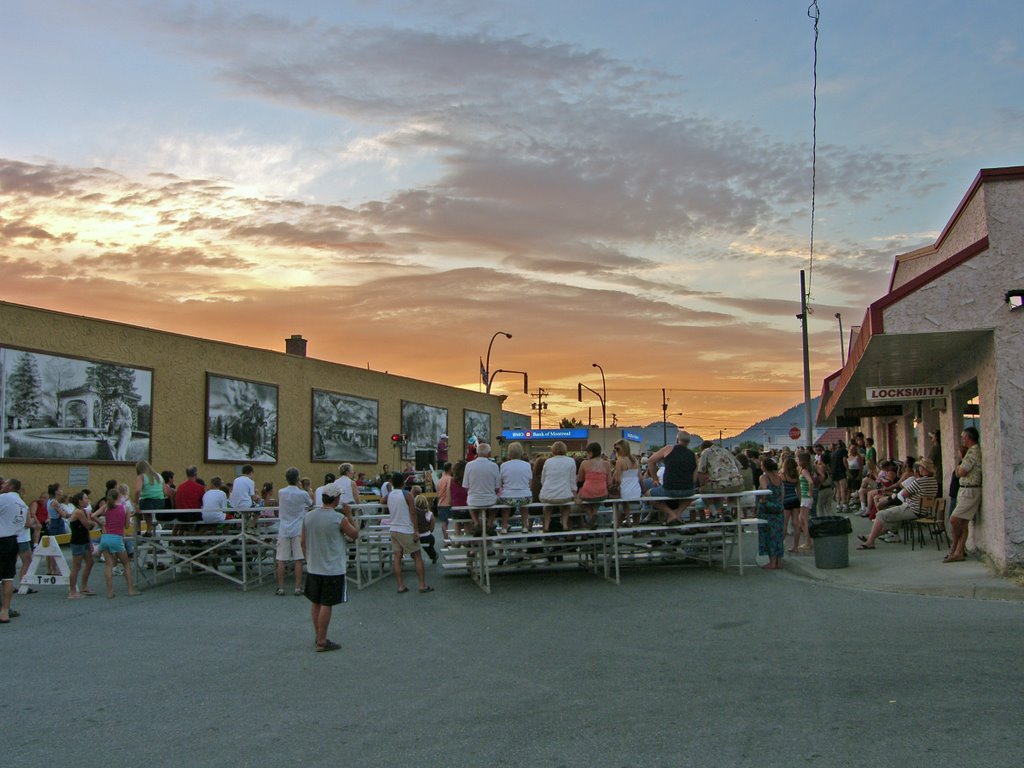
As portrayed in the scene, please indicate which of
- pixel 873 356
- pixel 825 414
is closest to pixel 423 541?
pixel 873 356

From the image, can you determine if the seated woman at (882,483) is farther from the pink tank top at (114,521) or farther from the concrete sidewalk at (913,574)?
the pink tank top at (114,521)

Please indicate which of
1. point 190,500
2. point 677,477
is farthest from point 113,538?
point 677,477

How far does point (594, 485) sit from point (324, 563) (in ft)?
17.6

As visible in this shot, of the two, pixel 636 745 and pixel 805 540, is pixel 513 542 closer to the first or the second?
pixel 805 540

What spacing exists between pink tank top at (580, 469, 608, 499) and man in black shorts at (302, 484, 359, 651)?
15.8ft

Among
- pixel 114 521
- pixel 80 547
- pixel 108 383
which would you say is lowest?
pixel 80 547

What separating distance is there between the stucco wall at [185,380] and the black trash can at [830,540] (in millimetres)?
18244

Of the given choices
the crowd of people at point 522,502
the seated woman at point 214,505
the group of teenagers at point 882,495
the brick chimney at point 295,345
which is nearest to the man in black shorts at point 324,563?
the crowd of people at point 522,502

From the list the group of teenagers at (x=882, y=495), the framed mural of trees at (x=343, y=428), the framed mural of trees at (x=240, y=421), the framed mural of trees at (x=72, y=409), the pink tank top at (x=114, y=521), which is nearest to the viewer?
the group of teenagers at (x=882, y=495)

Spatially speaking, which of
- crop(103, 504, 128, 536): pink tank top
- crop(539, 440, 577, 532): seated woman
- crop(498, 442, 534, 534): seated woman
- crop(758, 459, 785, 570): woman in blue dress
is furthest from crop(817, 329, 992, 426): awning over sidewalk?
crop(103, 504, 128, 536): pink tank top

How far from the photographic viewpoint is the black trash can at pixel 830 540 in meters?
14.0

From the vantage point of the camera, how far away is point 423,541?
16.2 metres

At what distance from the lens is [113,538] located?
14.4 metres

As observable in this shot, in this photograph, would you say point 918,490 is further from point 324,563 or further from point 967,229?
point 324,563
